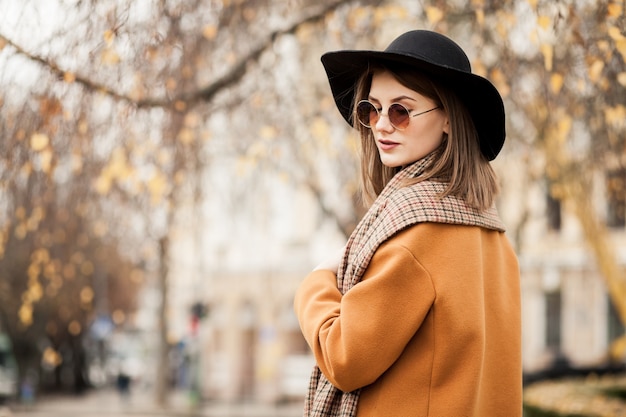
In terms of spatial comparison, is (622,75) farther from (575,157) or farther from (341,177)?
(341,177)

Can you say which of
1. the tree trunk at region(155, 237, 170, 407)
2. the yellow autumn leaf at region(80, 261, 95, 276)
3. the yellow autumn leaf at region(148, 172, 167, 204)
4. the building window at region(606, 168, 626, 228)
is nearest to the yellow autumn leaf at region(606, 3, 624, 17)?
the building window at region(606, 168, 626, 228)

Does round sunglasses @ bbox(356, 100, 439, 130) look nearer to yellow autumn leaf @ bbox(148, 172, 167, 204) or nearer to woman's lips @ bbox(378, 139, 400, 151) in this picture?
woman's lips @ bbox(378, 139, 400, 151)

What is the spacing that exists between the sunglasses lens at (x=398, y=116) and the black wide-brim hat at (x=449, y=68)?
12 centimetres

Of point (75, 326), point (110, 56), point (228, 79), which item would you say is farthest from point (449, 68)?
point (75, 326)

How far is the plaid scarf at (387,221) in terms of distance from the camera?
7.14 ft

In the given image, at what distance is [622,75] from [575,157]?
613 centimetres

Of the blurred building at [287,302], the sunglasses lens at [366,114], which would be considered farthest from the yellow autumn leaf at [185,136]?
the blurred building at [287,302]

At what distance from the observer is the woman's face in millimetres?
2361

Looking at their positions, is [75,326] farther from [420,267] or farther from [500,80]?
[420,267]

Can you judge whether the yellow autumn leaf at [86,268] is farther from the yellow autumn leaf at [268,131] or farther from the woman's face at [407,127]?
the woman's face at [407,127]

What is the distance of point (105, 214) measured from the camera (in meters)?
11.9

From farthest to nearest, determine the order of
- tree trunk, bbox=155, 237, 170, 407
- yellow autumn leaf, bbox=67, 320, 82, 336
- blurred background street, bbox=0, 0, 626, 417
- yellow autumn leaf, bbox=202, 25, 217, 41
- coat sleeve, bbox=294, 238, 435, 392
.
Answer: tree trunk, bbox=155, 237, 170, 407 → yellow autumn leaf, bbox=67, 320, 82, 336 → yellow autumn leaf, bbox=202, 25, 217, 41 → blurred background street, bbox=0, 0, 626, 417 → coat sleeve, bbox=294, 238, 435, 392

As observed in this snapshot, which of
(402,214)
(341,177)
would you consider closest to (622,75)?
(402,214)

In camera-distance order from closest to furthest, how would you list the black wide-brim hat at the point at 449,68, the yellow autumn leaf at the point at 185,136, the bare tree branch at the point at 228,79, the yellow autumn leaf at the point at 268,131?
the black wide-brim hat at the point at 449,68, the bare tree branch at the point at 228,79, the yellow autumn leaf at the point at 185,136, the yellow autumn leaf at the point at 268,131
